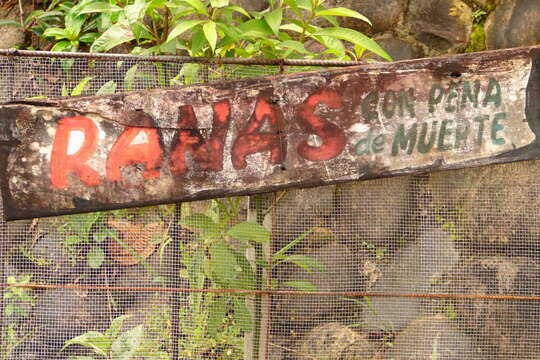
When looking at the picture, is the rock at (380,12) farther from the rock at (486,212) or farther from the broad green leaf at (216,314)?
the broad green leaf at (216,314)

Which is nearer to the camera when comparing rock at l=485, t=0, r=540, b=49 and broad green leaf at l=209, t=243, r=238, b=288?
broad green leaf at l=209, t=243, r=238, b=288

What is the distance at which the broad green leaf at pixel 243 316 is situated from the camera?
245 cm

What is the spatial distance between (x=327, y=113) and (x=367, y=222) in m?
0.43

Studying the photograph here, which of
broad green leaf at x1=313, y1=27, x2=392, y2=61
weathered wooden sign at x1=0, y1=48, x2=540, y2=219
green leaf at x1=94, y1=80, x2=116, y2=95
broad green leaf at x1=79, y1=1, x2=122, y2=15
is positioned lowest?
weathered wooden sign at x1=0, y1=48, x2=540, y2=219

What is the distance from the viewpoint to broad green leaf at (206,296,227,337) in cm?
244

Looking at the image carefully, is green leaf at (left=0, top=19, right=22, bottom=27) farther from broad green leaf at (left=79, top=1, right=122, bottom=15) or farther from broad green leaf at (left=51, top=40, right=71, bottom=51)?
broad green leaf at (left=79, top=1, right=122, bottom=15)

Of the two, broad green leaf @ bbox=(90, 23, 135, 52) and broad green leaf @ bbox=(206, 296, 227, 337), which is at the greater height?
broad green leaf @ bbox=(90, 23, 135, 52)

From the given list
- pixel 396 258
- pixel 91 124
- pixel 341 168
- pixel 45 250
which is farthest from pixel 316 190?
pixel 45 250

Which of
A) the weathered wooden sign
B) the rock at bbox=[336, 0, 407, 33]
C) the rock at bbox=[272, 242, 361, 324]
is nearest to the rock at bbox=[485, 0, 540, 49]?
the rock at bbox=[336, 0, 407, 33]

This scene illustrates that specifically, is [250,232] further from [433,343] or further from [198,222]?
[433,343]

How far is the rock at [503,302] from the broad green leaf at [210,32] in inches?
47.7

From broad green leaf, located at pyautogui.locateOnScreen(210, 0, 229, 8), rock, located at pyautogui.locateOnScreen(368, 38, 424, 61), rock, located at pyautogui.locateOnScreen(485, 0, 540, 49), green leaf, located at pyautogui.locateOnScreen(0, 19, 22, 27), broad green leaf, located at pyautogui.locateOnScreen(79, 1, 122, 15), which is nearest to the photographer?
broad green leaf, located at pyautogui.locateOnScreen(210, 0, 229, 8)

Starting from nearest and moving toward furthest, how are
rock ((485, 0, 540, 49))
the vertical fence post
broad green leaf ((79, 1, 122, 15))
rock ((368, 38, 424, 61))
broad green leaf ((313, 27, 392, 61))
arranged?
1. the vertical fence post
2. broad green leaf ((313, 27, 392, 61))
3. broad green leaf ((79, 1, 122, 15))
4. rock ((485, 0, 540, 49))
5. rock ((368, 38, 424, 61))

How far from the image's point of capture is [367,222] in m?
2.46
